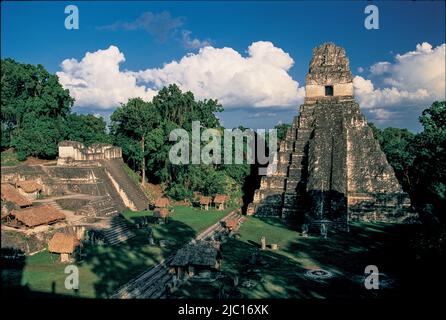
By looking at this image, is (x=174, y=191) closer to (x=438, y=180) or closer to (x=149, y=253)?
(x=149, y=253)

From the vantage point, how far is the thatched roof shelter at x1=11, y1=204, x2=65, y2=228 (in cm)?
1919

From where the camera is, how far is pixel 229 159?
37969 mm

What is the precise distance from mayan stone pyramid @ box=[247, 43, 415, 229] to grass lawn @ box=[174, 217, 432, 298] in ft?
5.78

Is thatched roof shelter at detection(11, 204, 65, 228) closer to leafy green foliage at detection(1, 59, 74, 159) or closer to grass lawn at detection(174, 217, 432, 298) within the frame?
grass lawn at detection(174, 217, 432, 298)

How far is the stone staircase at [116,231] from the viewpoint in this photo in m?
21.2

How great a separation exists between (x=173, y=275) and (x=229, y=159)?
898 inches

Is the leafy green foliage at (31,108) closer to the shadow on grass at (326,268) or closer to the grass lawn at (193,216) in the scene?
the grass lawn at (193,216)

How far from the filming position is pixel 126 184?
1280 inches

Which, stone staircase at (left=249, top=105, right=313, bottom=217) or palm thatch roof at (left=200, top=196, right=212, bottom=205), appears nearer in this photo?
stone staircase at (left=249, top=105, right=313, bottom=217)

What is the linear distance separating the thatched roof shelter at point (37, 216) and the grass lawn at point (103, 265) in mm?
1712

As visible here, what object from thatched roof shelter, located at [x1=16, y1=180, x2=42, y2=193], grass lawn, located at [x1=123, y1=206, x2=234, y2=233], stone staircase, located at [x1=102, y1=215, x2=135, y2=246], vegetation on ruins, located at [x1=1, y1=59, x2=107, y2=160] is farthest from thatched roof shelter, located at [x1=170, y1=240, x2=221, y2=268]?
vegetation on ruins, located at [x1=1, y1=59, x2=107, y2=160]

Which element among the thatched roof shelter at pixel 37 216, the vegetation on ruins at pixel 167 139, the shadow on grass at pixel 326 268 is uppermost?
the vegetation on ruins at pixel 167 139

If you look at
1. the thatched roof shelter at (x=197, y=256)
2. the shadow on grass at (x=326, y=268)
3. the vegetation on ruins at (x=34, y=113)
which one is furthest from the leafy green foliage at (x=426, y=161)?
the vegetation on ruins at (x=34, y=113)
